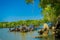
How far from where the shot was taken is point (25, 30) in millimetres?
18406

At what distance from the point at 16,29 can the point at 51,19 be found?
3140mm

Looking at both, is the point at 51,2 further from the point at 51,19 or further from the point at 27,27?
the point at 27,27

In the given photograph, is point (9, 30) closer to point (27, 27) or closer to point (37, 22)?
point (27, 27)

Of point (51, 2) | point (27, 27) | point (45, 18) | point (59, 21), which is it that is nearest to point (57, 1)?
point (51, 2)

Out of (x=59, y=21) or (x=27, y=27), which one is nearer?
(x=59, y=21)

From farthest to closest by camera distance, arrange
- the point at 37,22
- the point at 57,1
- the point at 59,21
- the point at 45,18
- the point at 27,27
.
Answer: the point at 27,27
the point at 45,18
the point at 37,22
the point at 59,21
the point at 57,1

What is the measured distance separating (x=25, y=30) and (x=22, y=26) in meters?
0.41

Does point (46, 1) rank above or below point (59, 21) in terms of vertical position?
above

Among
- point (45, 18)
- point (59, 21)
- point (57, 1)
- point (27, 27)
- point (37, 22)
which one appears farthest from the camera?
point (27, 27)

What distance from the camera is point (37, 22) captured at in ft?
48.6

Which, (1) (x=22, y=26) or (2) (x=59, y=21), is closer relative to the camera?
(2) (x=59, y=21)

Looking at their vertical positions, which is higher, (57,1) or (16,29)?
(57,1)

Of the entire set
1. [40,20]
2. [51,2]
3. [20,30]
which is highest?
[51,2]

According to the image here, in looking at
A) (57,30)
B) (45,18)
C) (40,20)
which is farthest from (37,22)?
(57,30)
